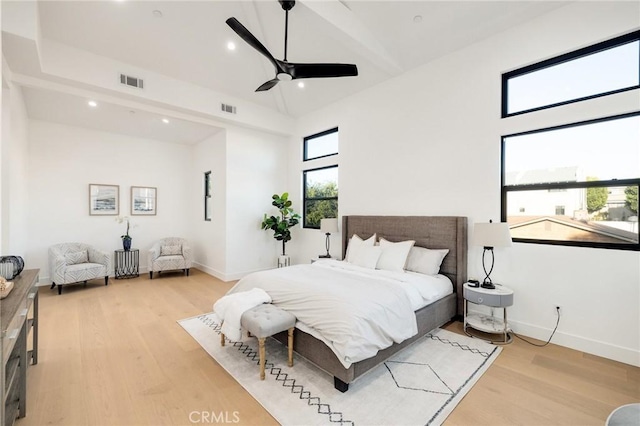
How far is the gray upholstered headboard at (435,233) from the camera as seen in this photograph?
145 inches

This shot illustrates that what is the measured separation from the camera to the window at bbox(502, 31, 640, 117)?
2.77 m

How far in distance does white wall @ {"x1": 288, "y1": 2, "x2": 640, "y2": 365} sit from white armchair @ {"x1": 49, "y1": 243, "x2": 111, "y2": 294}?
4.79 meters

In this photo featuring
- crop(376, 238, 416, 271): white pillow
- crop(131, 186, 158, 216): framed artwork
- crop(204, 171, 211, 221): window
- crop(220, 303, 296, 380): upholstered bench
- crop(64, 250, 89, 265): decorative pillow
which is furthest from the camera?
crop(204, 171, 211, 221): window

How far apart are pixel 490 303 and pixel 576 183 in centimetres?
162

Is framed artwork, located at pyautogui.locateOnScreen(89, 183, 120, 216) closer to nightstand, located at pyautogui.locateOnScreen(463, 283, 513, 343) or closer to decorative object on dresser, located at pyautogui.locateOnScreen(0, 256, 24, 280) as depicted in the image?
decorative object on dresser, located at pyautogui.locateOnScreen(0, 256, 24, 280)

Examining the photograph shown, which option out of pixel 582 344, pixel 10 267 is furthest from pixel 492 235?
pixel 10 267

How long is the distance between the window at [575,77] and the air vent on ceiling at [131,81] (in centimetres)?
529

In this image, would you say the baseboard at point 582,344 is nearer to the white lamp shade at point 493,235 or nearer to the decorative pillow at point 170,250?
the white lamp shade at point 493,235

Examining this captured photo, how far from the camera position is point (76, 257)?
525 centimetres

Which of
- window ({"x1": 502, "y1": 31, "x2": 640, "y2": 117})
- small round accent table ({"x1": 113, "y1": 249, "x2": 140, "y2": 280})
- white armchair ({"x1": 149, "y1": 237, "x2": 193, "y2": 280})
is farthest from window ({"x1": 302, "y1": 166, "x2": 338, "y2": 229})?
small round accent table ({"x1": 113, "y1": 249, "x2": 140, "y2": 280})

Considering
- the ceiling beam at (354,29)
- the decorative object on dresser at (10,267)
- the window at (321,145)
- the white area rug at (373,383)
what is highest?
the ceiling beam at (354,29)

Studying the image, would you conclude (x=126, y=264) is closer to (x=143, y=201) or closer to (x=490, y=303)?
(x=143, y=201)

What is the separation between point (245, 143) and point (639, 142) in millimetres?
5856

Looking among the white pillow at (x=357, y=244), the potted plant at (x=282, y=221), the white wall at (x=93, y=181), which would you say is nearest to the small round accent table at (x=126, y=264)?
the white wall at (x=93, y=181)
